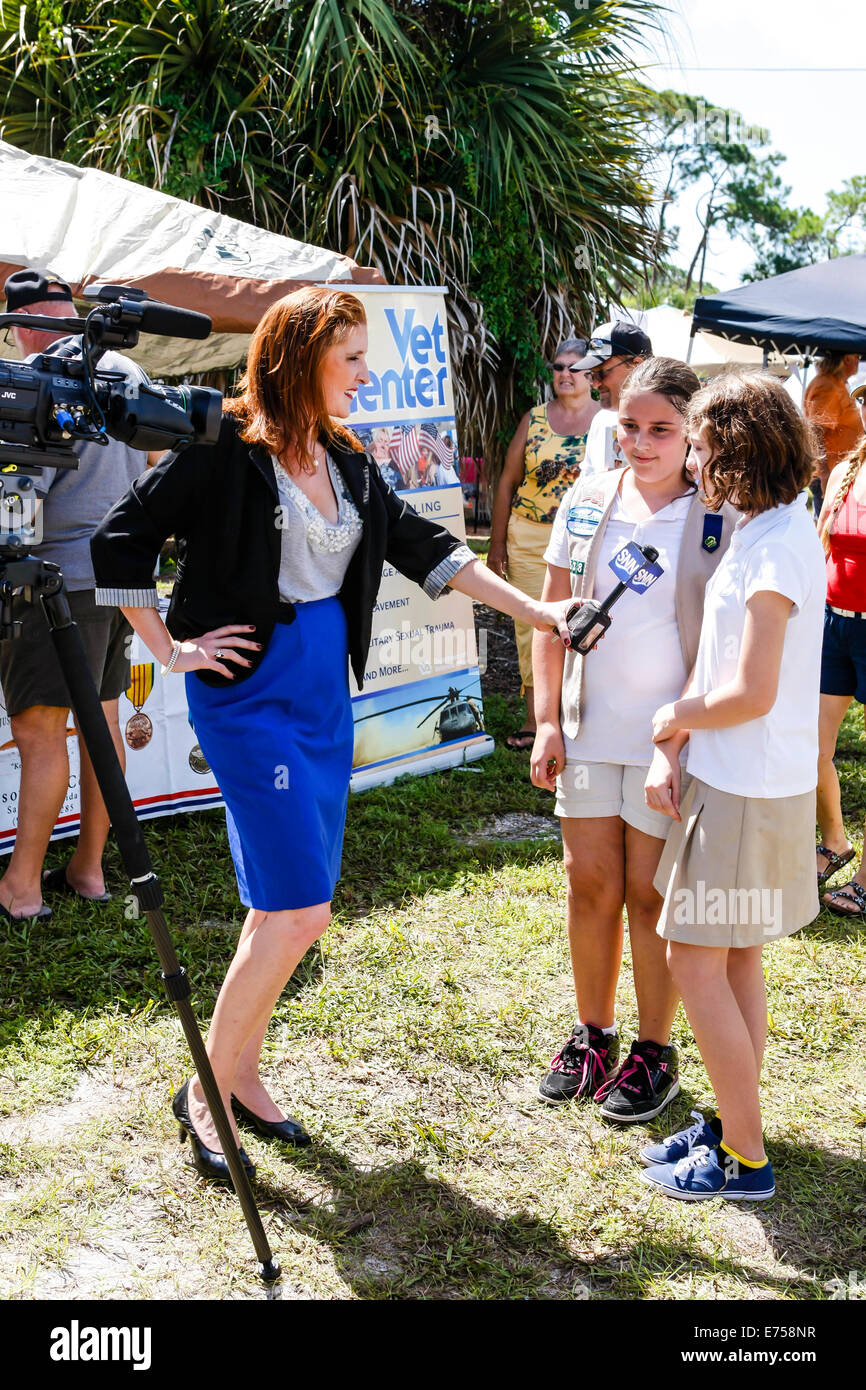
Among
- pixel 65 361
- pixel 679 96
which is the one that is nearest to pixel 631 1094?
pixel 65 361

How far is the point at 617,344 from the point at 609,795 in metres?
2.24

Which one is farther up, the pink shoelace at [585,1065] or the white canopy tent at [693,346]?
the white canopy tent at [693,346]

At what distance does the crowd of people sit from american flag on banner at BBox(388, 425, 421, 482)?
259 centimetres

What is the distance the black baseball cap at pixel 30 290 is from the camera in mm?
3574

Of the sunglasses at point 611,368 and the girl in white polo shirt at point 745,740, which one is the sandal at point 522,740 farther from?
the girl in white polo shirt at point 745,740

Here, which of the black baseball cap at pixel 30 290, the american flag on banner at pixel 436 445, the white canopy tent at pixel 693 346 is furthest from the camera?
the white canopy tent at pixel 693 346

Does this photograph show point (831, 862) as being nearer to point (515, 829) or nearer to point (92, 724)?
point (515, 829)

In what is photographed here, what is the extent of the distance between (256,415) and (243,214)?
5.94 meters

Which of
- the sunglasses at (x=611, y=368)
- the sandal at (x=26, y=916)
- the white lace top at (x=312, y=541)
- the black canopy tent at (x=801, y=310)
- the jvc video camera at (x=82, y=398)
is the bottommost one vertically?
the sandal at (x=26, y=916)

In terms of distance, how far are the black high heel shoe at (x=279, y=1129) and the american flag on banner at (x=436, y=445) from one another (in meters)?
3.55

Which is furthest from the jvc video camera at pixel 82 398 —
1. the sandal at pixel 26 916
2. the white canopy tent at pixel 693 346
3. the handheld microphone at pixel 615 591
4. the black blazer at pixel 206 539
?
the white canopy tent at pixel 693 346

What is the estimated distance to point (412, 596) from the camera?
5.54 metres

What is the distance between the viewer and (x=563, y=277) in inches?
334

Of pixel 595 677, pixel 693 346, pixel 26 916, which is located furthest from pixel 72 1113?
pixel 693 346
